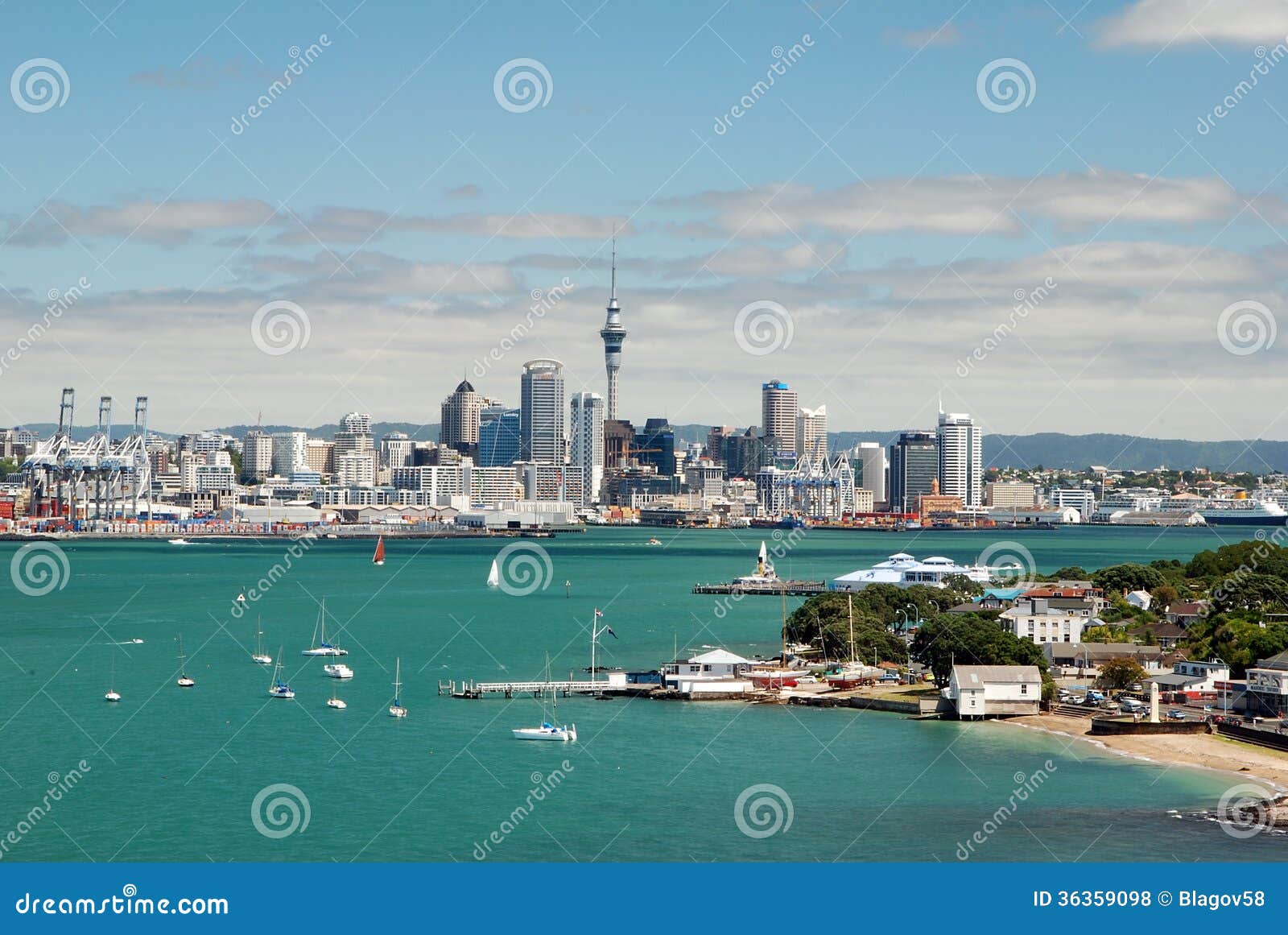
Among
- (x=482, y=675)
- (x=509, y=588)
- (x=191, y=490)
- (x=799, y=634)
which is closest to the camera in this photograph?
(x=482, y=675)

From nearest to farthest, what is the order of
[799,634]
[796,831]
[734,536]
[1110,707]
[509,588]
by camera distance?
[796,831], [1110,707], [799,634], [509,588], [734,536]

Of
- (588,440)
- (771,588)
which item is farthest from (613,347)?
(771,588)

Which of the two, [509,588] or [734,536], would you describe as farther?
[734,536]

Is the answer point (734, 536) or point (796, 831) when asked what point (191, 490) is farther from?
point (796, 831)

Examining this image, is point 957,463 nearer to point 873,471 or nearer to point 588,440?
Answer: point 873,471

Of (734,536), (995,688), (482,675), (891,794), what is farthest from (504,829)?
(734,536)

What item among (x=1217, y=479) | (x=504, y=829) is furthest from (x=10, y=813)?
(x=1217, y=479)
